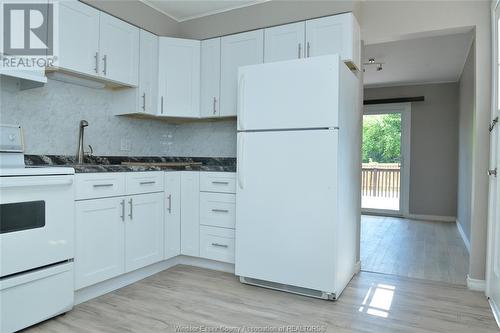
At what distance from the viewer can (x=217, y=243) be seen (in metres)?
2.99

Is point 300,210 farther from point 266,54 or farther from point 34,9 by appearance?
point 34,9

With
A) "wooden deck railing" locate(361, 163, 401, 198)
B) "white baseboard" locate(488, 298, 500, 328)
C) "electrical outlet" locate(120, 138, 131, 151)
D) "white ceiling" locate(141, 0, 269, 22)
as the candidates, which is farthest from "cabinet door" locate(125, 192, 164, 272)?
"wooden deck railing" locate(361, 163, 401, 198)

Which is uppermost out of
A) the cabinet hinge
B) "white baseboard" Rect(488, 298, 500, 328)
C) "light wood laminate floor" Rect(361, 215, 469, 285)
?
the cabinet hinge

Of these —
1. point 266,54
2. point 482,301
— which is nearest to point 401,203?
point 482,301

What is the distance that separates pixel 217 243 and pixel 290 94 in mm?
1404

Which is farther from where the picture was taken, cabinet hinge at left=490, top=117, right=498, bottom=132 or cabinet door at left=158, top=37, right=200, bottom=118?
cabinet door at left=158, top=37, right=200, bottom=118

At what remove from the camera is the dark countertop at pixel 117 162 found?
8.01 ft

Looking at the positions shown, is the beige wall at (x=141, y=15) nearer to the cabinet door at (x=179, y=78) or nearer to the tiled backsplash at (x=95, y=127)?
the cabinet door at (x=179, y=78)

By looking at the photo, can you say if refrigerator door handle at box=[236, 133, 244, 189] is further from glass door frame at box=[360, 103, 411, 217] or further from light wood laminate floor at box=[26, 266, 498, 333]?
glass door frame at box=[360, 103, 411, 217]

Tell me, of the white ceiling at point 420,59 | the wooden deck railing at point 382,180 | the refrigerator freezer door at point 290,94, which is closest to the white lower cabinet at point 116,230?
the refrigerator freezer door at point 290,94

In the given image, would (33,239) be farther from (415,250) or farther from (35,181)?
(415,250)

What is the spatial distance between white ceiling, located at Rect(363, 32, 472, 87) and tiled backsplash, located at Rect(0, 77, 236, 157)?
2.22m

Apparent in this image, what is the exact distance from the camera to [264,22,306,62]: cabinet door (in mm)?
2984

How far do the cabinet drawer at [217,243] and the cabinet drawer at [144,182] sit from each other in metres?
0.56
